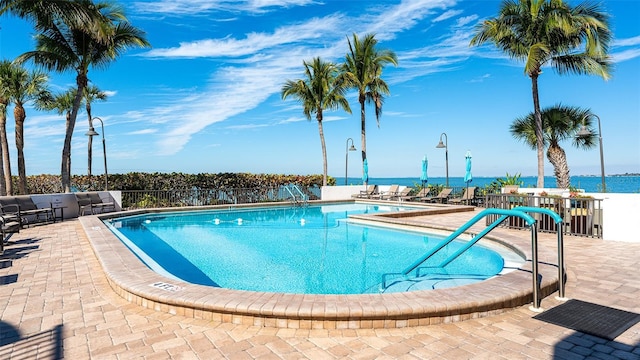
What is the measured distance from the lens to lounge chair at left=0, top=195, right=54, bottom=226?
10.1 m

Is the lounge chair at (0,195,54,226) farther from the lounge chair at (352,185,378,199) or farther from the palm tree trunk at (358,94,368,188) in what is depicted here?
the palm tree trunk at (358,94,368,188)

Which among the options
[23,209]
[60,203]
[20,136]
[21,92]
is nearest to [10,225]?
[23,209]

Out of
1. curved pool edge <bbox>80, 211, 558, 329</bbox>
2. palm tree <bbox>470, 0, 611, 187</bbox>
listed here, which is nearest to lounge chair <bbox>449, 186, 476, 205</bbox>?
palm tree <bbox>470, 0, 611, 187</bbox>

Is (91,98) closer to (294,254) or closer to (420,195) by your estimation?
(420,195)

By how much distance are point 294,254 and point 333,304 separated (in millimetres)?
4739

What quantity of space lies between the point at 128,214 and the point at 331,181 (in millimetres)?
12695

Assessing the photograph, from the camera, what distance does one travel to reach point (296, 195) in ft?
67.5

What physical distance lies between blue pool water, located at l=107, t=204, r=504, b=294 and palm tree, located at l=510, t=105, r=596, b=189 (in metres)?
13.4

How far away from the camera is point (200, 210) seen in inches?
645

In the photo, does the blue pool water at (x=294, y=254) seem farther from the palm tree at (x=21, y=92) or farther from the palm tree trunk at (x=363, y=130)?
the palm tree at (x=21, y=92)

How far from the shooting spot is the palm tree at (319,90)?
890 inches

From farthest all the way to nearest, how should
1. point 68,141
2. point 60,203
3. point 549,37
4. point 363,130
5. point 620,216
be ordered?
point 363,130, point 549,37, point 68,141, point 60,203, point 620,216

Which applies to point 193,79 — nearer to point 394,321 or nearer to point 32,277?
point 32,277

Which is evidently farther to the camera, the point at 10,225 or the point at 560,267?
the point at 10,225
